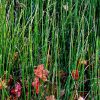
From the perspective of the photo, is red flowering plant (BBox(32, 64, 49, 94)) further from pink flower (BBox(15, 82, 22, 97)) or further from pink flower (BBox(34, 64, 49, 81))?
pink flower (BBox(15, 82, 22, 97))

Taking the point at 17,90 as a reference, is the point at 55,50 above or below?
above

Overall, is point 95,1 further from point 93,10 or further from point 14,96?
point 14,96

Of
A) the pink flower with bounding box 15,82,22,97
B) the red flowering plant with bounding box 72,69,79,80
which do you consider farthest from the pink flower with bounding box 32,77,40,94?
the red flowering plant with bounding box 72,69,79,80

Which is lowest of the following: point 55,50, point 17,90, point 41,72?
point 17,90

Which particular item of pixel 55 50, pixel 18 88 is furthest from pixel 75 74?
pixel 18 88

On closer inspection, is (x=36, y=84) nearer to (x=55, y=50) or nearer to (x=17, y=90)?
(x=17, y=90)

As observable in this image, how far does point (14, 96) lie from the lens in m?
2.13

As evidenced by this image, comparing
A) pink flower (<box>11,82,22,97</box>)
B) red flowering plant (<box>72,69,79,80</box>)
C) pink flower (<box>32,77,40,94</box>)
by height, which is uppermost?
red flowering plant (<box>72,69,79,80</box>)

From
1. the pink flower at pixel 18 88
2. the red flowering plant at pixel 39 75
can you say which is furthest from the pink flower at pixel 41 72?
the pink flower at pixel 18 88

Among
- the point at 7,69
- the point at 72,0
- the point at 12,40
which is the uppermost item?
the point at 72,0

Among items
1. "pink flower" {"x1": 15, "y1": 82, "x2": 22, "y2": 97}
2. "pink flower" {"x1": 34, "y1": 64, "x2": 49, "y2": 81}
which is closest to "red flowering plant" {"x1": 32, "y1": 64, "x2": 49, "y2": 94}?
"pink flower" {"x1": 34, "y1": 64, "x2": 49, "y2": 81}

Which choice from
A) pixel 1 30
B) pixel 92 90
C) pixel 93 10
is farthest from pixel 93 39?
pixel 1 30

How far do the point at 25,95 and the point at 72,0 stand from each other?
1075 millimetres

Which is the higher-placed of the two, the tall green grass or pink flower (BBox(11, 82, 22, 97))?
the tall green grass
